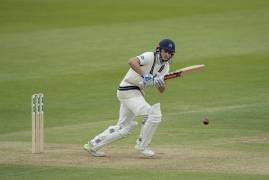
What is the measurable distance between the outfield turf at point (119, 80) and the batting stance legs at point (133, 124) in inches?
7.0

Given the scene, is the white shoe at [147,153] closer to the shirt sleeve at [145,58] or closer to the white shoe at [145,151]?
the white shoe at [145,151]

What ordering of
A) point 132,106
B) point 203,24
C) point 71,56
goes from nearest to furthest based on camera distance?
point 132,106
point 71,56
point 203,24

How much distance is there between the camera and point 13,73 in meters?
21.8

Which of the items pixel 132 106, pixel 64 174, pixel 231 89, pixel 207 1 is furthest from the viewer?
pixel 207 1

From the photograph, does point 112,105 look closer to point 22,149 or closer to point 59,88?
point 59,88

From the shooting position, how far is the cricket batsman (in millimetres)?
11961

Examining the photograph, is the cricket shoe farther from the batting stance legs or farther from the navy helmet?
the navy helmet

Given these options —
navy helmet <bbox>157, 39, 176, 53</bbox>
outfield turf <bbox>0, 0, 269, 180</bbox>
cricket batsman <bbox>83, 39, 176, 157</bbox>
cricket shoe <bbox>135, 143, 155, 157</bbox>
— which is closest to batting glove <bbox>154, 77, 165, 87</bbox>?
cricket batsman <bbox>83, 39, 176, 157</bbox>

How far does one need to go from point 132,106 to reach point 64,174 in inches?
68.7

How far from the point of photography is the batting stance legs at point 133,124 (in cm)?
1195

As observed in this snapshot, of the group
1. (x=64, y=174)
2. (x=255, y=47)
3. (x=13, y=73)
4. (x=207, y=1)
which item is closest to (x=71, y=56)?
(x=13, y=73)

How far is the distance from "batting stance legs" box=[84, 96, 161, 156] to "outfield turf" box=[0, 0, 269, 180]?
7.0 inches

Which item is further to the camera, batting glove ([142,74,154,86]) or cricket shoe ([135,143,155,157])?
cricket shoe ([135,143,155,157])

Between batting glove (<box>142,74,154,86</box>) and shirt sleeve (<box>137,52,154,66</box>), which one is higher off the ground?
shirt sleeve (<box>137,52,154,66</box>)
